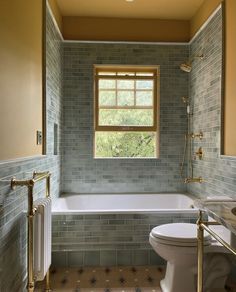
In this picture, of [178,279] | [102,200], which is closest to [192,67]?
[102,200]

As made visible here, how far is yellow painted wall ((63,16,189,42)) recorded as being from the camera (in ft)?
12.3

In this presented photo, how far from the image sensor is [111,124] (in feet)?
12.8

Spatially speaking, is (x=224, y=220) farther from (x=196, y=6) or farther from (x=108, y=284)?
→ (x=196, y=6)

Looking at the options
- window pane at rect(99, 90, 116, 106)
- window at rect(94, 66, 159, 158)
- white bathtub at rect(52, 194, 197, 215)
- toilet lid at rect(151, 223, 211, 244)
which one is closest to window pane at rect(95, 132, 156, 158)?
window at rect(94, 66, 159, 158)

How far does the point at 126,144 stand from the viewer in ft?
12.9

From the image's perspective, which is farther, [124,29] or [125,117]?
[125,117]

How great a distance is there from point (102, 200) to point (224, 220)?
8.28ft

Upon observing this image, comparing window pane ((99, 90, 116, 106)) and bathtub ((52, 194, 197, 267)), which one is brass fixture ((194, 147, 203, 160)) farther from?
window pane ((99, 90, 116, 106))

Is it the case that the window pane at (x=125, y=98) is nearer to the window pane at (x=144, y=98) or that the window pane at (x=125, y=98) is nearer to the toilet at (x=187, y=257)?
the window pane at (x=144, y=98)

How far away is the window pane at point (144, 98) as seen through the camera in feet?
12.9

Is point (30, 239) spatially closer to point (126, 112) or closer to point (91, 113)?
point (91, 113)

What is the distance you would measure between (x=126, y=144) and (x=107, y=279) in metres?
1.80

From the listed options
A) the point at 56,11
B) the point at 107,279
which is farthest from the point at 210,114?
the point at 56,11

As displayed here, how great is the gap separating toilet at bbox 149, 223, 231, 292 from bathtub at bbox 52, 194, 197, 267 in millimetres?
486
